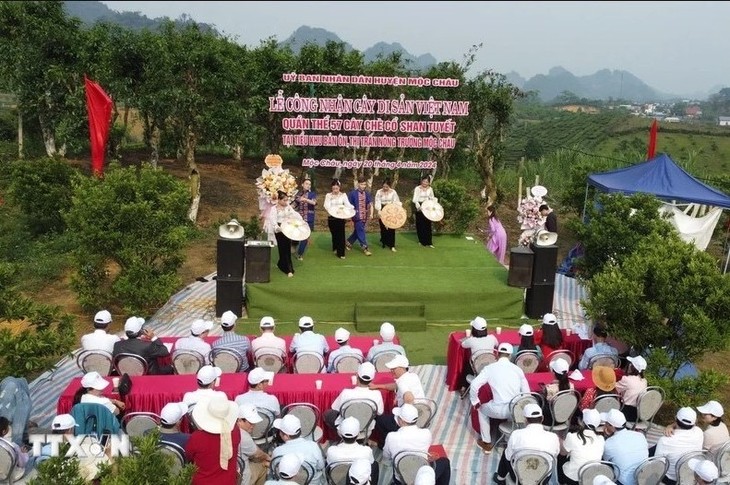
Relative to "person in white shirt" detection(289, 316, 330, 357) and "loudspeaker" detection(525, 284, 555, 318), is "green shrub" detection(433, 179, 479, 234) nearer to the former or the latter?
"loudspeaker" detection(525, 284, 555, 318)

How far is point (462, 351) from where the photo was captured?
699 centimetres

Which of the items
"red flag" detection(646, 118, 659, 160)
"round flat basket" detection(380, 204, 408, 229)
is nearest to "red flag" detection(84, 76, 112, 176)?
"round flat basket" detection(380, 204, 408, 229)

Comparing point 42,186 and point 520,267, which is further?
point 42,186

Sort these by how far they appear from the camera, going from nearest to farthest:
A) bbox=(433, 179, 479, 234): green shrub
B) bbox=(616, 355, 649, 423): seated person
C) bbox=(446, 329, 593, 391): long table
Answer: bbox=(616, 355, 649, 423): seated person → bbox=(446, 329, 593, 391): long table → bbox=(433, 179, 479, 234): green shrub

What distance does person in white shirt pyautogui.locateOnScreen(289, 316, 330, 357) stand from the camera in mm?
6410

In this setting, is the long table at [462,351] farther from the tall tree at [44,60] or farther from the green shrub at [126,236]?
the tall tree at [44,60]

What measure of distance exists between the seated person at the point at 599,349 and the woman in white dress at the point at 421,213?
16.2 ft

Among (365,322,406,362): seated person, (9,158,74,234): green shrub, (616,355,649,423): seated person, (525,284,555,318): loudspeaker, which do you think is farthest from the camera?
(9,158,74,234): green shrub

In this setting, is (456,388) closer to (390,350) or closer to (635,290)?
(390,350)

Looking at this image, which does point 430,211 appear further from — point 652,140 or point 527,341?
point 652,140

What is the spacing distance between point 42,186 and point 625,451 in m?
11.6

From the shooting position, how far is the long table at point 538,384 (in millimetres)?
5926

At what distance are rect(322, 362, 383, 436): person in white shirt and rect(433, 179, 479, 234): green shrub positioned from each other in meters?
7.46

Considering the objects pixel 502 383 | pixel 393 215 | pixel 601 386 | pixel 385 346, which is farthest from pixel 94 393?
pixel 393 215
